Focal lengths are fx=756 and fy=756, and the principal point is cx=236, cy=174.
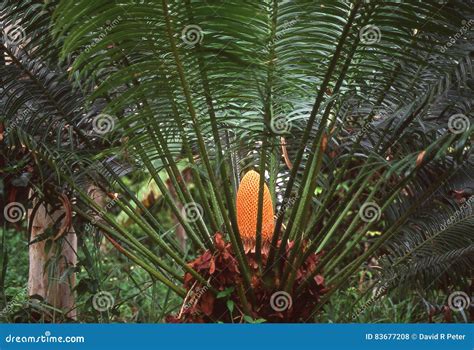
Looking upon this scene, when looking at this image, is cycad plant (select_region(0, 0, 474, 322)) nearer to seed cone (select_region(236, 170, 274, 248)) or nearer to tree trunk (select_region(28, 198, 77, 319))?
seed cone (select_region(236, 170, 274, 248))

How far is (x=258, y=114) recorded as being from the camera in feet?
10.9

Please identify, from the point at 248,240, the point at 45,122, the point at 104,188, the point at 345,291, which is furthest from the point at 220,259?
the point at 345,291

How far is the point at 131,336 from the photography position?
2.58 meters

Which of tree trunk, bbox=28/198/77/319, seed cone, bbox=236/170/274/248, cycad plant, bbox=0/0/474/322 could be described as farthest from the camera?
tree trunk, bbox=28/198/77/319

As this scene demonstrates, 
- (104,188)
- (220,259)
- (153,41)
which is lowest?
(220,259)

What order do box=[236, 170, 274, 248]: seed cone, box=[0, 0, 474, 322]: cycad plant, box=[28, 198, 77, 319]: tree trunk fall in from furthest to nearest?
box=[28, 198, 77, 319]: tree trunk < box=[236, 170, 274, 248]: seed cone < box=[0, 0, 474, 322]: cycad plant

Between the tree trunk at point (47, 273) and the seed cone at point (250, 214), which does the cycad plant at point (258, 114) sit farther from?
the tree trunk at point (47, 273)

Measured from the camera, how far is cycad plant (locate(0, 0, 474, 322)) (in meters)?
2.72

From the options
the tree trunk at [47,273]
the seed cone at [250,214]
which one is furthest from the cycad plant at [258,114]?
the tree trunk at [47,273]

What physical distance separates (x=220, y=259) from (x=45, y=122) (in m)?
1.14

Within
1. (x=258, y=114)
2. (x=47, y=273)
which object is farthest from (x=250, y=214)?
(x=47, y=273)

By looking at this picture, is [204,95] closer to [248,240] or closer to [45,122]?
[248,240]

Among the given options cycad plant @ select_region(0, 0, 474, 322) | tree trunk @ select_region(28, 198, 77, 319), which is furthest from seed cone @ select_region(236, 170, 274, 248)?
tree trunk @ select_region(28, 198, 77, 319)

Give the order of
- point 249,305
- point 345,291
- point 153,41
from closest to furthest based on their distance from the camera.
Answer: point 153,41, point 249,305, point 345,291
